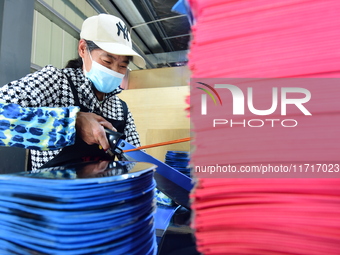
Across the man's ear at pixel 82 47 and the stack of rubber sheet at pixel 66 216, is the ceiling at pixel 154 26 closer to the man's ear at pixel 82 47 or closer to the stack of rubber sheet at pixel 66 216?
the man's ear at pixel 82 47

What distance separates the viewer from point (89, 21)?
115 centimetres

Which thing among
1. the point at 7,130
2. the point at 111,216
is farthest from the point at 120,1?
the point at 111,216

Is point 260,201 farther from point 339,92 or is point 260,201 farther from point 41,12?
point 41,12

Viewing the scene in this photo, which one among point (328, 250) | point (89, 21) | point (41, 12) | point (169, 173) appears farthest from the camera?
point (41, 12)

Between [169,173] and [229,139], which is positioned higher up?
[229,139]

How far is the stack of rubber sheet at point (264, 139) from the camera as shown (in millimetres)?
226

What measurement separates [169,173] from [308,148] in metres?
0.42

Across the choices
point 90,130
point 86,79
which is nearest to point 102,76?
point 86,79

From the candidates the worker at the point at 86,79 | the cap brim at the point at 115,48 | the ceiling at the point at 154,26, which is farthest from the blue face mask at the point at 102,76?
the ceiling at the point at 154,26

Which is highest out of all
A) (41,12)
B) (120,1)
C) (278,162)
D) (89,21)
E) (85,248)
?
(120,1)

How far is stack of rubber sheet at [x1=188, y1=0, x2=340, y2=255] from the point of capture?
0.23m

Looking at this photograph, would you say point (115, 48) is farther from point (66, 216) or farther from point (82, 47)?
point (66, 216)

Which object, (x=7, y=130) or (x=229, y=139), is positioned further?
(x=7, y=130)

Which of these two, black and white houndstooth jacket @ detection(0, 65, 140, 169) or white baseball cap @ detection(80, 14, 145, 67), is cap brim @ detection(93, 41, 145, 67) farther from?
black and white houndstooth jacket @ detection(0, 65, 140, 169)
